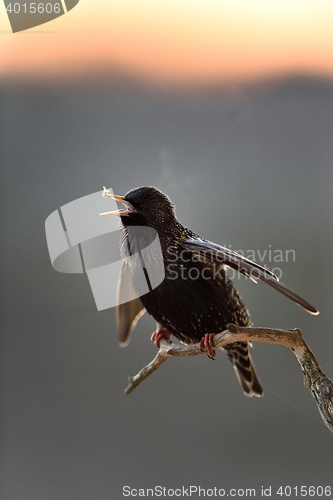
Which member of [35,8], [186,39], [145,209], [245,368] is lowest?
[245,368]

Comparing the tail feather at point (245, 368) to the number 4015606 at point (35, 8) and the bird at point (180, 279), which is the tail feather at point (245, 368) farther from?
the number 4015606 at point (35, 8)

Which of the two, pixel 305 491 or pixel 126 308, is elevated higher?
pixel 126 308

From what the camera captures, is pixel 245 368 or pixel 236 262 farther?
pixel 245 368

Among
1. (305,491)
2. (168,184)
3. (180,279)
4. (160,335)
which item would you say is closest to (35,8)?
(168,184)

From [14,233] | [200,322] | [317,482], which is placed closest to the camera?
[200,322]

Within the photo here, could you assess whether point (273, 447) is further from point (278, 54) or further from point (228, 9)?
point (228, 9)

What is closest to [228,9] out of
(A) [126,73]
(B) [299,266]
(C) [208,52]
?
(C) [208,52]

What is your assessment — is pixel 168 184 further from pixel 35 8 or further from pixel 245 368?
pixel 35 8
